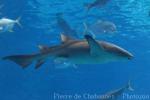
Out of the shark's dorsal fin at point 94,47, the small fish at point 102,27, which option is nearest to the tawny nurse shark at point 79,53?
the shark's dorsal fin at point 94,47

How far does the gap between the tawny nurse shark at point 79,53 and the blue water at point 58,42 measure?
1281cm

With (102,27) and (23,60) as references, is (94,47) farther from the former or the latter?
(102,27)

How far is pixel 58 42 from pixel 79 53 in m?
21.7

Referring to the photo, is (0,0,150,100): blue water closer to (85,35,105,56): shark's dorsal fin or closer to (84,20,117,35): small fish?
(84,20,117,35): small fish

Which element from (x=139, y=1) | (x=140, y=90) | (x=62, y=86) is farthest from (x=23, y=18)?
(x=140, y=90)

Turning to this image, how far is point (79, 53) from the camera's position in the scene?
4809 mm

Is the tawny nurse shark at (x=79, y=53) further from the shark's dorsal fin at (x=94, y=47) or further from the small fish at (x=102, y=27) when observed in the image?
the small fish at (x=102, y=27)

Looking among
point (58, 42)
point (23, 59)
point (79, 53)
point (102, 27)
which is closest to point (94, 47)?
point (79, 53)

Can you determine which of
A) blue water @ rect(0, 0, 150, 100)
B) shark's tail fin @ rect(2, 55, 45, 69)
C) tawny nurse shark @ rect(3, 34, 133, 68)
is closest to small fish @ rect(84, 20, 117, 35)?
blue water @ rect(0, 0, 150, 100)

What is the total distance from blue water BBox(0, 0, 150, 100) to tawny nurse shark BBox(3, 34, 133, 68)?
12806mm

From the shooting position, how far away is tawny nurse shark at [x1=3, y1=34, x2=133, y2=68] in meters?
4.73

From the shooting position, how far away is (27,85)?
117 ft

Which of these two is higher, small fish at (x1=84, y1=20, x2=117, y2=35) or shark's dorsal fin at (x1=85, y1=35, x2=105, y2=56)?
shark's dorsal fin at (x1=85, y1=35, x2=105, y2=56)

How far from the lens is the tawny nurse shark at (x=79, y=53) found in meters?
4.73
